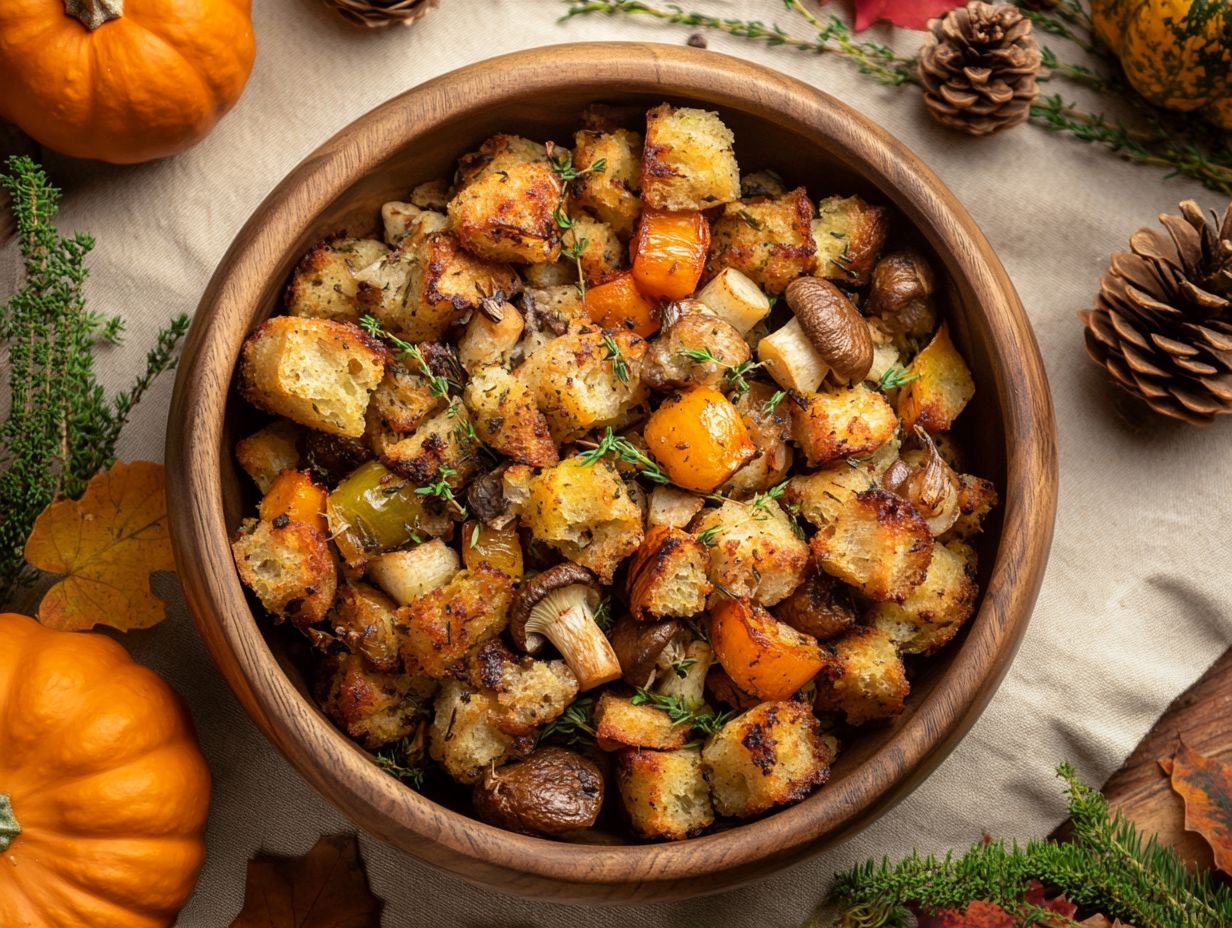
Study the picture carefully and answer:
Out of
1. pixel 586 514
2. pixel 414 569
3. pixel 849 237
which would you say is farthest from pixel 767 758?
pixel 849 237

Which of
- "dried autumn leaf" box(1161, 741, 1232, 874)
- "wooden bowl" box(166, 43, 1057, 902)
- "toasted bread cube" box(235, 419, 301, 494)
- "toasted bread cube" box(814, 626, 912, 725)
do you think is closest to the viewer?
"wooden bowl" box(166, 43, 1057, 902)

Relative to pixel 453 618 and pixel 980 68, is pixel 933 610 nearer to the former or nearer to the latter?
pixel 453 618

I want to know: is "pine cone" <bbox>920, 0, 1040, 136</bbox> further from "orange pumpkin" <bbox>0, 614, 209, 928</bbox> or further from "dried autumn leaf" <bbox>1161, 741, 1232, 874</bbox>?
"orange pumpkin" <bbox>0, 614, 209, 928</bbox>

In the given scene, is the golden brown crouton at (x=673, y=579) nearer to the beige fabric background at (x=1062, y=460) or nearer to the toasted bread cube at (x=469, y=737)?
the toasted bread cube at (x=469, y=737)

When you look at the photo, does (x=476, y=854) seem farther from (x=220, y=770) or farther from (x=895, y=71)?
(x=895, y=71)

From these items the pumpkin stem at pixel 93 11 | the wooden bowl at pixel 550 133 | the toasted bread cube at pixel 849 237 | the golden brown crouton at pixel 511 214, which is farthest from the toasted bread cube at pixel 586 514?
the pumpkin stem at pixel 93 11

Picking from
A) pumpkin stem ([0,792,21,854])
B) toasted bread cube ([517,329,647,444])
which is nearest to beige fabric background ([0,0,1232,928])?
pumpkin stem ([0,792,21,854])
